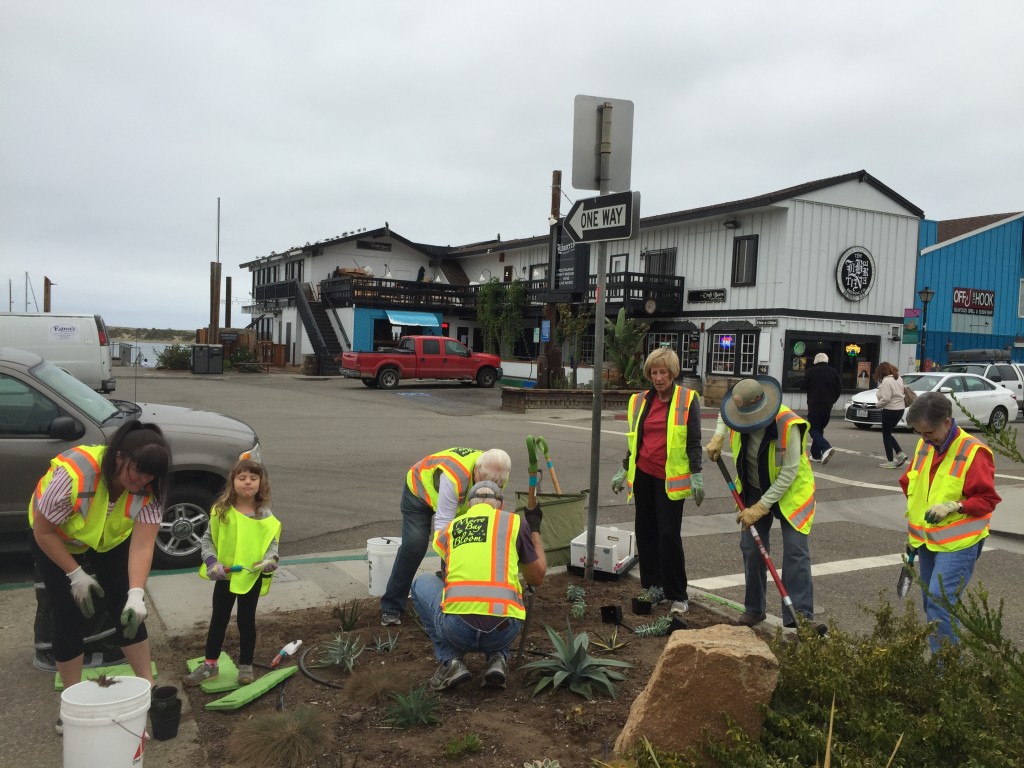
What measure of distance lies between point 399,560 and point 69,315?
16.3 meters

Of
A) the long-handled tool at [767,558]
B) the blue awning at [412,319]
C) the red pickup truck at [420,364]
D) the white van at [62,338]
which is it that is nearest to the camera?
the long-handled tool at [767,558]

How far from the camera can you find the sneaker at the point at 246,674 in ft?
13.2

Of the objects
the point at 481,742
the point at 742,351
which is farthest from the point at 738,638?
the point at 742,351

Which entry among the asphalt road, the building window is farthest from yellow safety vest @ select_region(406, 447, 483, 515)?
the building window

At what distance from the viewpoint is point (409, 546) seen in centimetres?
486

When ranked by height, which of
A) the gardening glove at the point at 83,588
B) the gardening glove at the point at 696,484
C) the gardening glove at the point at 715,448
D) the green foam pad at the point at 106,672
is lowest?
the green foam pad at the point at 106,672

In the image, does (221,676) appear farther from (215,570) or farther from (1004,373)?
(1004,373)

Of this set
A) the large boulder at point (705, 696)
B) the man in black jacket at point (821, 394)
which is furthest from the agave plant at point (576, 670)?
the man in black jacket at point (821, 394)

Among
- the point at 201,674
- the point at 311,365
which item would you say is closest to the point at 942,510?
the point at 201,674

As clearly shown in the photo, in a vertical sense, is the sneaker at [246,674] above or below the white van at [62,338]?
below

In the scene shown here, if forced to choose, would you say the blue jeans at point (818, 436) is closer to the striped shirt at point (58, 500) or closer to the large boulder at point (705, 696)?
the large boulder at point (705, 696)

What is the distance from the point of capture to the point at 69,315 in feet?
59.3

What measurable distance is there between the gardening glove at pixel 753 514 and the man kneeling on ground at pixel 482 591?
1501mm

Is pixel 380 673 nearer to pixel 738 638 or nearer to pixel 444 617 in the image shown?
pixel 444 617
